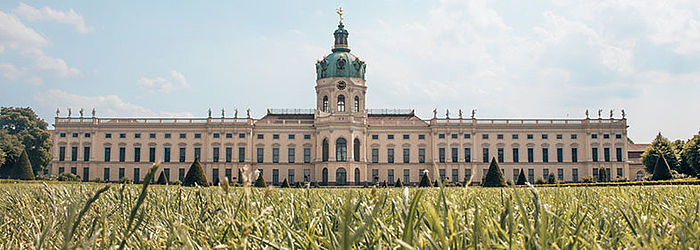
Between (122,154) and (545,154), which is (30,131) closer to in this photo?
(122,154)

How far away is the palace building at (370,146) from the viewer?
61312 millimetres

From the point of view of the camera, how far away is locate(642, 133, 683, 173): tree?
53.2m

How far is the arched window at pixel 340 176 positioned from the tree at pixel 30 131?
30000mm

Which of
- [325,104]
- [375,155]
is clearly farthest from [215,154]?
[375,155]

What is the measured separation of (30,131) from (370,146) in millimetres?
35627

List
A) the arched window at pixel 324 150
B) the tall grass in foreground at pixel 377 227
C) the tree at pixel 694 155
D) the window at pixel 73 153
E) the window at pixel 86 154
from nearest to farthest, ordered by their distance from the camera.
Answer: the tall grass in foreground at pixel 377 227
the tree at pixel 694 155
the arched window at pixel 324 150
the window at pixel 73 153
the window at pixel 86 154

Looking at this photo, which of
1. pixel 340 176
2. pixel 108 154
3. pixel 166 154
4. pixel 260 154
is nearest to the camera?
pixel 340 176

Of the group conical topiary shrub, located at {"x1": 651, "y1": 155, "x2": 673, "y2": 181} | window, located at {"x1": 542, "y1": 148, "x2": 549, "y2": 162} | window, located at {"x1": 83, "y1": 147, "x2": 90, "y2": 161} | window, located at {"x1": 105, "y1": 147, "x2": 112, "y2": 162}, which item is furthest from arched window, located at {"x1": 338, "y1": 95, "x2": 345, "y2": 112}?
conical topiary shrub, located at {"x1": 651, "y1": 155, "x2": 673, "y2": 181}

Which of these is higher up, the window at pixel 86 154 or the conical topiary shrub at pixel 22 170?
the window at pixel 86 154

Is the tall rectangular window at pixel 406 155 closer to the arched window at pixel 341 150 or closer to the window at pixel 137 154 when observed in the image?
the arched window at pixel 341 150

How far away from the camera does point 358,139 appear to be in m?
59.3

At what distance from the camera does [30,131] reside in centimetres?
5925

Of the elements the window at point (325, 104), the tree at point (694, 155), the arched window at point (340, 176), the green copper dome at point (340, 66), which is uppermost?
the green copper dome at point (340, 66)

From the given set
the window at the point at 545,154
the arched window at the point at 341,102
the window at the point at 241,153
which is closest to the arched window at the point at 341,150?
the arched window at the point at 341,102
